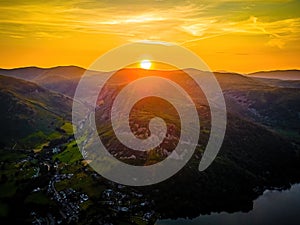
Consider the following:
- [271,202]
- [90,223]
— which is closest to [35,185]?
[90,223]

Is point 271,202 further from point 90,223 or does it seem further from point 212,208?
point 90,223

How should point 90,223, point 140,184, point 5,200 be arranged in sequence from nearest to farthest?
point 90,223 → point 5,200 → point 140,184

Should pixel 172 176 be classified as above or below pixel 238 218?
above

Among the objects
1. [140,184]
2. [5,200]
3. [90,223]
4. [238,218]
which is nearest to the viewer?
[90,223]

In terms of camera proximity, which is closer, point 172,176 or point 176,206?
point 176,206

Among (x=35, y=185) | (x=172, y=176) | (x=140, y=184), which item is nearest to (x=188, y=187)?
(x=172, y=176)

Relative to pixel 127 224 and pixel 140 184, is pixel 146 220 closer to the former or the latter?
pixel 127 224
